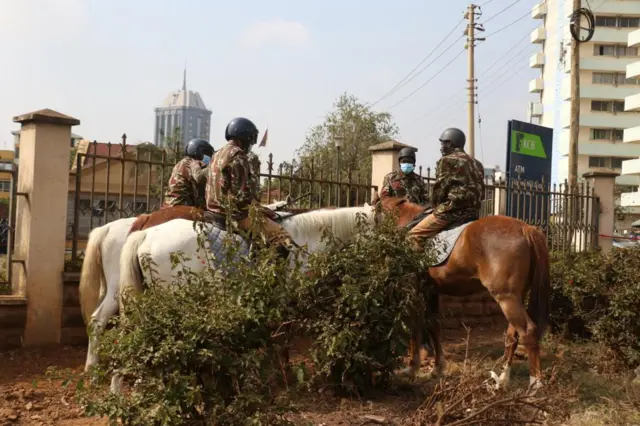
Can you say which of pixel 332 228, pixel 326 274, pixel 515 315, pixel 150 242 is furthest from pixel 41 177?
pixel 515 315

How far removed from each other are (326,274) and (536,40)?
67443mm

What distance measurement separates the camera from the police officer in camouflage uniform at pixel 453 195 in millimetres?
7668

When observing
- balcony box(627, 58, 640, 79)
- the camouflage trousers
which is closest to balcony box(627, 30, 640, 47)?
balcony box(627, 58, 640, 79)

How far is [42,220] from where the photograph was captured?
7.89 m

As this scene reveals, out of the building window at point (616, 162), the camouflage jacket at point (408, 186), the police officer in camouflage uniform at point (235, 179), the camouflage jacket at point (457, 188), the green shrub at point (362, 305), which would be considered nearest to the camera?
the green shrub at point (362, 305)

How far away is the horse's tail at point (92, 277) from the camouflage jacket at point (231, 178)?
1.39 m

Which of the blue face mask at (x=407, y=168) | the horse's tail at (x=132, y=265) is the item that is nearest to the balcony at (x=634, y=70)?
the blue face mask at (x=407, y=168)

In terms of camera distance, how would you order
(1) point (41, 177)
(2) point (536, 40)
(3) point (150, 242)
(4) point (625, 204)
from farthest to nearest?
(2) point (536, 40), (4) point (625, 204), (1) point (41, 177), (3) point (150, 242)

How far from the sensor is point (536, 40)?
6775 centimetres

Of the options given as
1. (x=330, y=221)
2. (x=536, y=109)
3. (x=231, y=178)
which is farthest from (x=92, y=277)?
(x=536, y=109)

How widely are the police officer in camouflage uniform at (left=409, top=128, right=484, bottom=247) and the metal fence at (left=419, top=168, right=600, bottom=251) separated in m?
4.25

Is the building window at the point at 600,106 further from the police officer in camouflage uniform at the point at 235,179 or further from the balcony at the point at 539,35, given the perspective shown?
the police officer in camouflage uniform at the point at 235,179

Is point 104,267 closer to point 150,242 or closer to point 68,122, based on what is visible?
point 150,242

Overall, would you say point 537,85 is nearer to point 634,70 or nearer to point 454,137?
point 634,70
